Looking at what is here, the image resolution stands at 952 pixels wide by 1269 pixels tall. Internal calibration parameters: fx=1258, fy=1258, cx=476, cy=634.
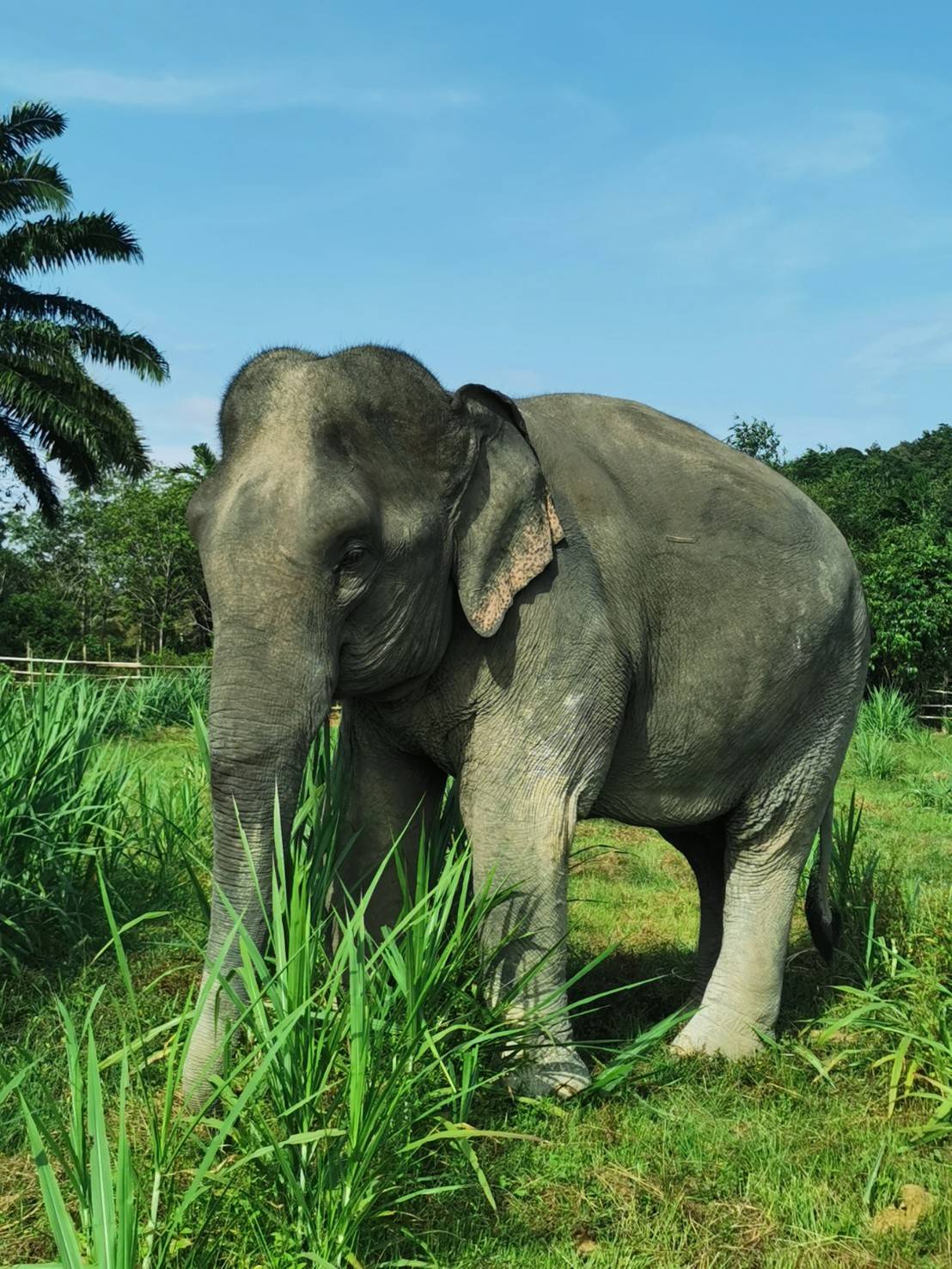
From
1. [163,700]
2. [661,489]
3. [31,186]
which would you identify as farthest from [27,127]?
[661,489]

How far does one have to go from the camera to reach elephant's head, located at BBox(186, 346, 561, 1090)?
285cm

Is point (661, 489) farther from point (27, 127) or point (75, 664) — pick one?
point (27, 127)

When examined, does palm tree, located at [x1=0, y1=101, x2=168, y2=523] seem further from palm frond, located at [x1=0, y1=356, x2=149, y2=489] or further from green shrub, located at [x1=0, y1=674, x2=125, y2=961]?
green shrub, located at [x1=0, y1=674, x2=125, y2=961]

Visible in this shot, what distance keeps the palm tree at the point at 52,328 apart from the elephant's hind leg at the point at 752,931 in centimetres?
1759

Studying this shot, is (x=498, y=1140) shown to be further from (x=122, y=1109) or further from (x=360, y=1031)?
(x=122, y=1109)

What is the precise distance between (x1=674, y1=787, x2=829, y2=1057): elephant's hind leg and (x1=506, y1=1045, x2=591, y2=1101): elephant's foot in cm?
69

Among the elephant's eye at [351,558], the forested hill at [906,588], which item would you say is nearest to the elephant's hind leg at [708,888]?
the elephant's eye at [351,558]

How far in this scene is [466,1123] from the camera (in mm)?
2854

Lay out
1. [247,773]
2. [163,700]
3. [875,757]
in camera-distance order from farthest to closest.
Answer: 1. [163,700]
2. [875,757]
3. [247,773]

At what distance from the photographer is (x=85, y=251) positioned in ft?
65.8

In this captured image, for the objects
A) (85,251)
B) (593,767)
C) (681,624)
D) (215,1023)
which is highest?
(85,251)

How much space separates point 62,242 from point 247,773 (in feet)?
62.2

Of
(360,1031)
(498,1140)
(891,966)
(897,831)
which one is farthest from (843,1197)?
(897,831)

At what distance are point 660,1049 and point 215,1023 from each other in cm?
161
